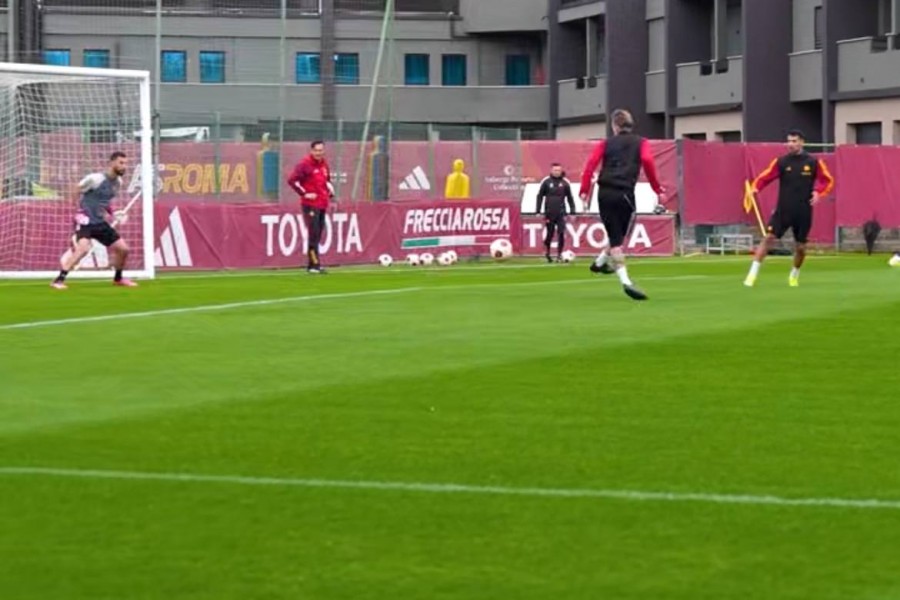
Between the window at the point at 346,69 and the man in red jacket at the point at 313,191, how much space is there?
38158mm

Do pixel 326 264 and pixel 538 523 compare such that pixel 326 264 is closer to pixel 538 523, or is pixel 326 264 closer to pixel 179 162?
pixel 179 162

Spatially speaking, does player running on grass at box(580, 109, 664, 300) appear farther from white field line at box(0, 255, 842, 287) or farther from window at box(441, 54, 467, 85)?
window at box(441, 54, 467, 85)

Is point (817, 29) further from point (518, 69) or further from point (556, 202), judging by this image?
point (556, 202)

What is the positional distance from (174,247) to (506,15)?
45826 mm

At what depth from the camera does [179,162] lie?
36.3 m

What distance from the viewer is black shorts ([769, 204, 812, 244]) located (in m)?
24.6

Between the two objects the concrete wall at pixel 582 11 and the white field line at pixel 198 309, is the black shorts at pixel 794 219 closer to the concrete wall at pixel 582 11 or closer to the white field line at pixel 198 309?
the white field line at pixel 198 309

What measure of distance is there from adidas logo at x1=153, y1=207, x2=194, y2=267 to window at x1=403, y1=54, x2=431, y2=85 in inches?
1776

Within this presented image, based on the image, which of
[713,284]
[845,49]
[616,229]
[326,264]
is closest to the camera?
[616,229]

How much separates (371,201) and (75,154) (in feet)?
27.8

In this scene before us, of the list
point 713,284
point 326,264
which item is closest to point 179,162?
point 326,264

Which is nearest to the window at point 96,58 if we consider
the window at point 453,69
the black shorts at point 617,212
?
the window at point 453,69

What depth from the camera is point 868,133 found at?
58094 millimetres

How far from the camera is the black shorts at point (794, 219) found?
24594 millimetres
